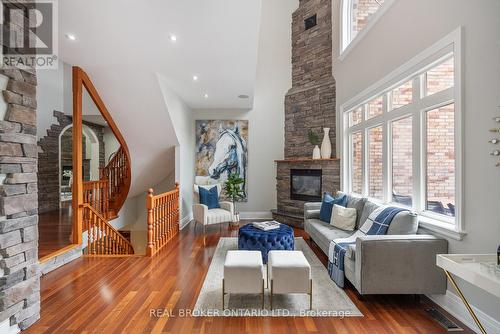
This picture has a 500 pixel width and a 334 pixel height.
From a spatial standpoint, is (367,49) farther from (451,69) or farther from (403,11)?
(451,69)

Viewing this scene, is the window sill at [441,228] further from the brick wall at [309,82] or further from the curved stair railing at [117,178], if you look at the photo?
the curved stair railing at [117,178]

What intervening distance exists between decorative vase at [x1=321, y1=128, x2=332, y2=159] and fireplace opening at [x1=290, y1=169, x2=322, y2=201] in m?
0.39

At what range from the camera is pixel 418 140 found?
3.09m

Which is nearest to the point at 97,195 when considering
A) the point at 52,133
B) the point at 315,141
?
the point at 52,133

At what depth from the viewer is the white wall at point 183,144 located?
16.3 feet

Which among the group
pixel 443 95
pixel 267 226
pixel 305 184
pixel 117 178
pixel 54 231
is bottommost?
pixel 54 231

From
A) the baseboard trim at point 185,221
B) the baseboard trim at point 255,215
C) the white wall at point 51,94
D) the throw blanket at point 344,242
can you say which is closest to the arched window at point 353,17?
the throw blanket at point 344,242

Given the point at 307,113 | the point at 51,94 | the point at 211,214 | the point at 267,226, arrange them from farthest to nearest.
Answer: the point at 307,113, the point at 51,94, the point at 211,214, the point at 267,226

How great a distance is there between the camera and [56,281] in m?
3.15

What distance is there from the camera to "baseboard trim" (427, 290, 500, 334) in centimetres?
208

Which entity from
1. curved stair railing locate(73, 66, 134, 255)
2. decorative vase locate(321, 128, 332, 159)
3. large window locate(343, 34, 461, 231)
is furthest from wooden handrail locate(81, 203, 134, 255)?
large window locate(343, 34, 461, 231)

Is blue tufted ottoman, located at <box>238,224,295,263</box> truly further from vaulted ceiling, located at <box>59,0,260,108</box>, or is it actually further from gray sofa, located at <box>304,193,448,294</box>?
vaulted ceiling, located at <box>59,0,260,108</box>

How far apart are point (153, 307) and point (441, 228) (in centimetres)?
289

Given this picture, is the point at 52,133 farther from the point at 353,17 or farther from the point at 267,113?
the point at 353,17
